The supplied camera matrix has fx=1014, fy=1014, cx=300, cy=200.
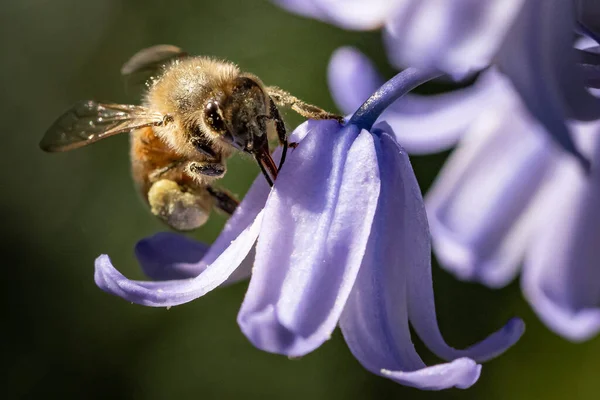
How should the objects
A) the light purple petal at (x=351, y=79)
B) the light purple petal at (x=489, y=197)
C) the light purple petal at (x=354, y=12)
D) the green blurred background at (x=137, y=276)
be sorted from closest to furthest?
1. the light purple petal at (x=354, y=12)
2. the light purple petal at (x=351, y=79)
3. the light purple petal at (x=489, y=197)
4. the green blurred background at (x=137, y=276)

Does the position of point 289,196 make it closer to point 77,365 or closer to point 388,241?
point 388,241

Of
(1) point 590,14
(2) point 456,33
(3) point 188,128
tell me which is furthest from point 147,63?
(1) point 590,14

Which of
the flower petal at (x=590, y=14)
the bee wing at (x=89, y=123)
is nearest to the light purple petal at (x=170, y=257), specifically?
the bee wing at (x=89, y=123)

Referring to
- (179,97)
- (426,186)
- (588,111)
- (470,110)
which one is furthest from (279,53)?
(588,111)

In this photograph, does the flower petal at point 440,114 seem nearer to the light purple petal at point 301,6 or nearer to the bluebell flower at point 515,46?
the light purple petal at point 301,6

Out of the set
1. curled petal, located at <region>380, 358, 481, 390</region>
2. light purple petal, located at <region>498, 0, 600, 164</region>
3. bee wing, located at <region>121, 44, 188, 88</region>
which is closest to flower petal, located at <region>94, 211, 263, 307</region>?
curled petal, located at <region>380, 358, 481, 390</region>

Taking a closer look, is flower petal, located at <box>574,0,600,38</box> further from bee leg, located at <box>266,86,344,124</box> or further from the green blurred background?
the green blurred background
